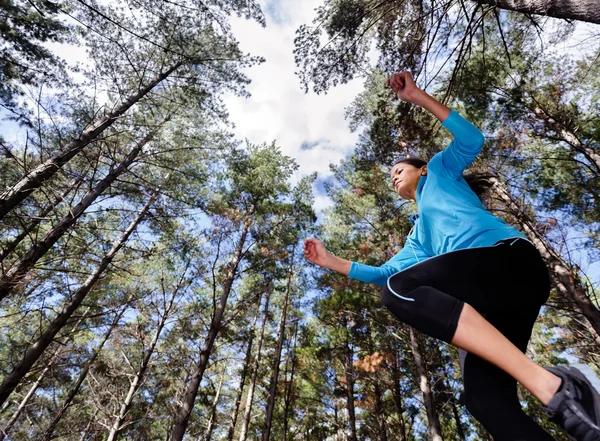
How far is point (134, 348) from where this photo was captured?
13297mm

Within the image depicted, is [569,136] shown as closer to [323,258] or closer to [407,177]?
[407,177]

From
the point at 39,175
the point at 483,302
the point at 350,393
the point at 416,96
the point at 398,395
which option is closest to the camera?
the point at 483,302

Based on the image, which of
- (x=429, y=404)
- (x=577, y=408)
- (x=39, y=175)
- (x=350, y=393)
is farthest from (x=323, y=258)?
(x=350, y=393)

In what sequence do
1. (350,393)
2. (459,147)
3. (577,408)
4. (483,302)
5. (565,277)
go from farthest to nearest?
(350,393)
(565,277)
(459,147)
(483,302)
(577,408)

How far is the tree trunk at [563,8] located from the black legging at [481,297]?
188 centimetres

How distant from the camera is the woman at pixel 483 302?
911 millimetres

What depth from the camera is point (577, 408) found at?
835 mm

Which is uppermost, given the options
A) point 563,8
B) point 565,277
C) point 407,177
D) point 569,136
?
point 569,136

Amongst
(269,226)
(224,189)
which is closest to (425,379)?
(269,226)

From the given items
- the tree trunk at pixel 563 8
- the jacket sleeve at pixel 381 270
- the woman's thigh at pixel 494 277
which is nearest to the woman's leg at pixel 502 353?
the woman's thigh at pixel 494 277

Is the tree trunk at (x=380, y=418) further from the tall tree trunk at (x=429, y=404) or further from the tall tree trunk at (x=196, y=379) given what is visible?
the tall tree trunk at (x=196, y=379)

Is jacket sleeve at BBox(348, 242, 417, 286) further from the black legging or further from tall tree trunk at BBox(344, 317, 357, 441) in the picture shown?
tall tree trunk at BBox(344, 317, 357, 441)

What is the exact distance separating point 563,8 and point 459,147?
1.59 m

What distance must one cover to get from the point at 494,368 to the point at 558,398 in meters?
0.23
